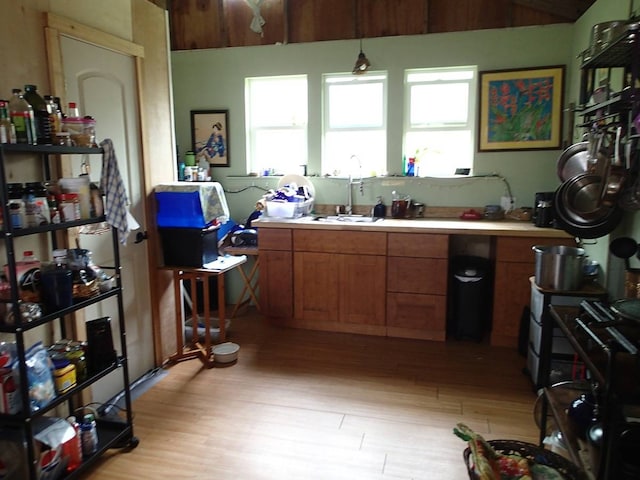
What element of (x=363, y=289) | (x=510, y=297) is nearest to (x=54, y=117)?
(x=363, y=289)

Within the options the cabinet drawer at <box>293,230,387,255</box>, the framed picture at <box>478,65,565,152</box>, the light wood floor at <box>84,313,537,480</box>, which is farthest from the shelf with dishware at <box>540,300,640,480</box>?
the framed picture at <box>478,65,565,152</box>

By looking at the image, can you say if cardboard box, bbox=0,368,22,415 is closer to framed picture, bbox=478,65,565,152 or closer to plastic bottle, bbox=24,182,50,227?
plastic bottle, bbox=24,182,50,227

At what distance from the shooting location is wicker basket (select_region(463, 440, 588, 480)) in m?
1.56

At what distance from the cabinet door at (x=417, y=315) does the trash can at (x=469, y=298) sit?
5.2 inches

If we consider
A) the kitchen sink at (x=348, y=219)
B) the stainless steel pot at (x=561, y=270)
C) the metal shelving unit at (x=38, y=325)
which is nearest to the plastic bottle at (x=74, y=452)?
the metal shelving unit at (x=38, y=325)

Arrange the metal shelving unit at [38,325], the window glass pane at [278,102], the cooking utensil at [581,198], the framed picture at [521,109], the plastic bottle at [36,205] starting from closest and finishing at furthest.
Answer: the metal shelving unit at [38,325] → the plastic bottle at [36,205] → the cooking utensil at [581,198] → the framed picture at [521,109] → the window glass pane at [278,102]

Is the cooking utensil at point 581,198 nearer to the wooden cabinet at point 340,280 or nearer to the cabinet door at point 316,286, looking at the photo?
the wooden cabinet at point 340,280

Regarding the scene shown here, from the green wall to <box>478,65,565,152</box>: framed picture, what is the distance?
75mm

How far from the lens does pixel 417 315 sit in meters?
3.69

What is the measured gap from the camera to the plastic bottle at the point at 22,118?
70.6 inches

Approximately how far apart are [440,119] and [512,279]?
1578mm

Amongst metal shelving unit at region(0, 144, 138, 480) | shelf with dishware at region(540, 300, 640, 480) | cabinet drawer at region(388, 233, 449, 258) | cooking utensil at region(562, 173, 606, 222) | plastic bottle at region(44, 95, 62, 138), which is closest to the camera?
shelf with dishware at region(540, 300, 640, 480)

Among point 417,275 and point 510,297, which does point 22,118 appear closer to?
point 417,275

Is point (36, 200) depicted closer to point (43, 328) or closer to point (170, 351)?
point (43, 328)
